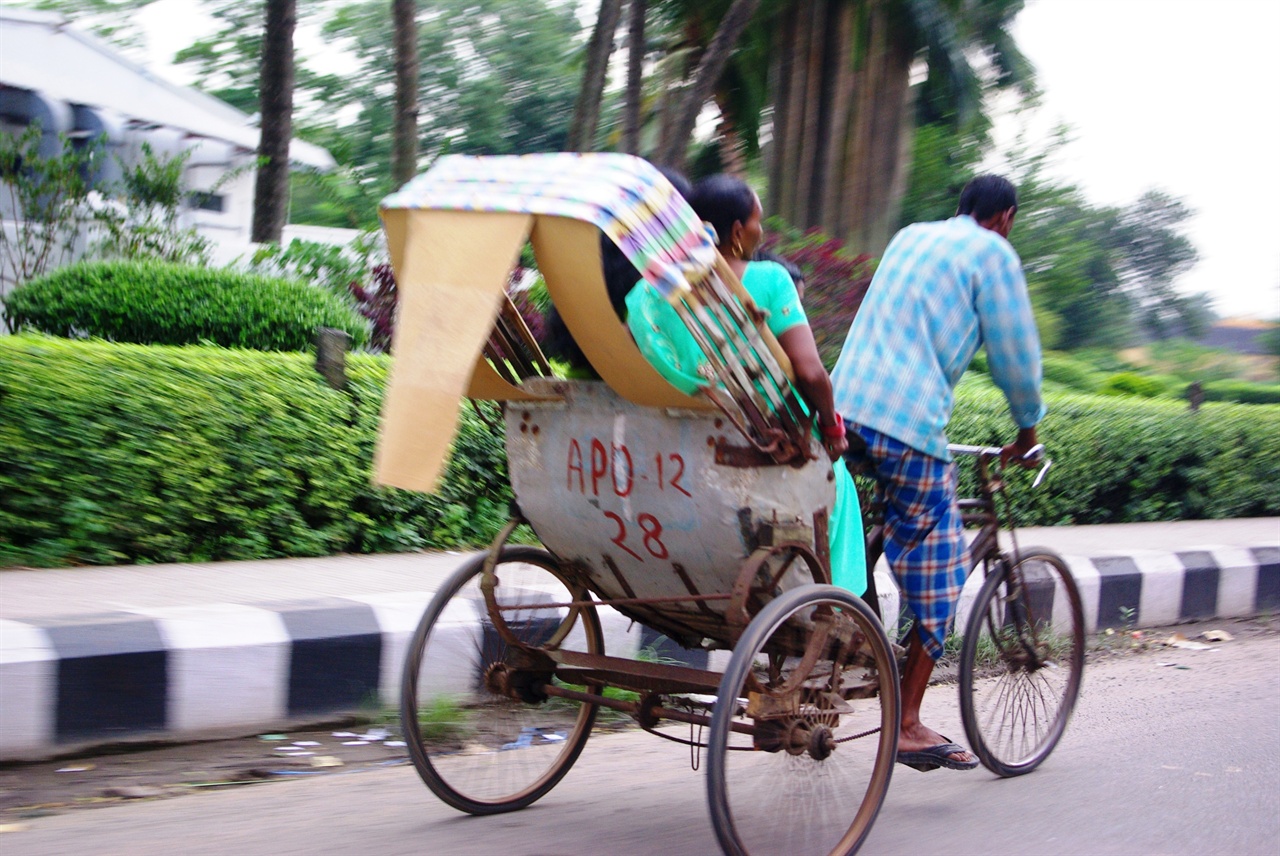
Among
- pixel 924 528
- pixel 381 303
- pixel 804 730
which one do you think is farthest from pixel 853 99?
pixel 804 730

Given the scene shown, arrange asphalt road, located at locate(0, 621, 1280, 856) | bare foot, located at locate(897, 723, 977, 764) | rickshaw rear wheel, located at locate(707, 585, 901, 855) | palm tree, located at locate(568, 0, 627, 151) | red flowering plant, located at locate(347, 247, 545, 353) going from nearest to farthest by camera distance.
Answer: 1. rickshaw rear wheel, located at locate(707, 585, 901, 855)
2. asphalt road, located at locate(0, 621, 1280, 856)
3. bare foot, located at locate(897, 723, 977, 764)
4. red flowering plant, located at locate(347, 247, 545, 353)
5. palm tree, located at locate(568, 0, 627, 151)

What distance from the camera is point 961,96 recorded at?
57.4ft

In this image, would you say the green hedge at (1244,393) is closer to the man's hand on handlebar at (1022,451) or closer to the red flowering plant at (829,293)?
the red flowering plant at (829,293)

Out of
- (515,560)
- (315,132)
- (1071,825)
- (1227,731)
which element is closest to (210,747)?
(515,560)

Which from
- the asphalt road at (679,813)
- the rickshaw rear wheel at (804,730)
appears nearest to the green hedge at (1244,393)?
the asphalt road at (679,813)

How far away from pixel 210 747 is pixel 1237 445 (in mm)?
9227

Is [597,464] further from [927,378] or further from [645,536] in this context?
[927,378]

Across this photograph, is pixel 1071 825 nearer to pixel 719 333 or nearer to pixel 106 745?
pixel 719 333

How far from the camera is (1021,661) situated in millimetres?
4129

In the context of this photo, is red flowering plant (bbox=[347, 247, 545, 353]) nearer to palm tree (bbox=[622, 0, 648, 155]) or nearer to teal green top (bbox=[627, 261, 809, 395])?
palm tree (bbox=[622, 0, 648, 155])

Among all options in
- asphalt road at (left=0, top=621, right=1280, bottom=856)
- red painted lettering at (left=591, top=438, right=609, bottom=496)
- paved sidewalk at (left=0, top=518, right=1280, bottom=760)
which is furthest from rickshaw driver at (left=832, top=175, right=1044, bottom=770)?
paved sidewalk at (left=0, top=518, right=1280, bottom=760)

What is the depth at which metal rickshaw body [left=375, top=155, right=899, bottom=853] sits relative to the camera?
2580 millimetres

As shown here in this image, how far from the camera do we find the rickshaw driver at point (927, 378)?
355 centimetres

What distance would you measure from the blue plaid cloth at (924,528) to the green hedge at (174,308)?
5.31 metres
